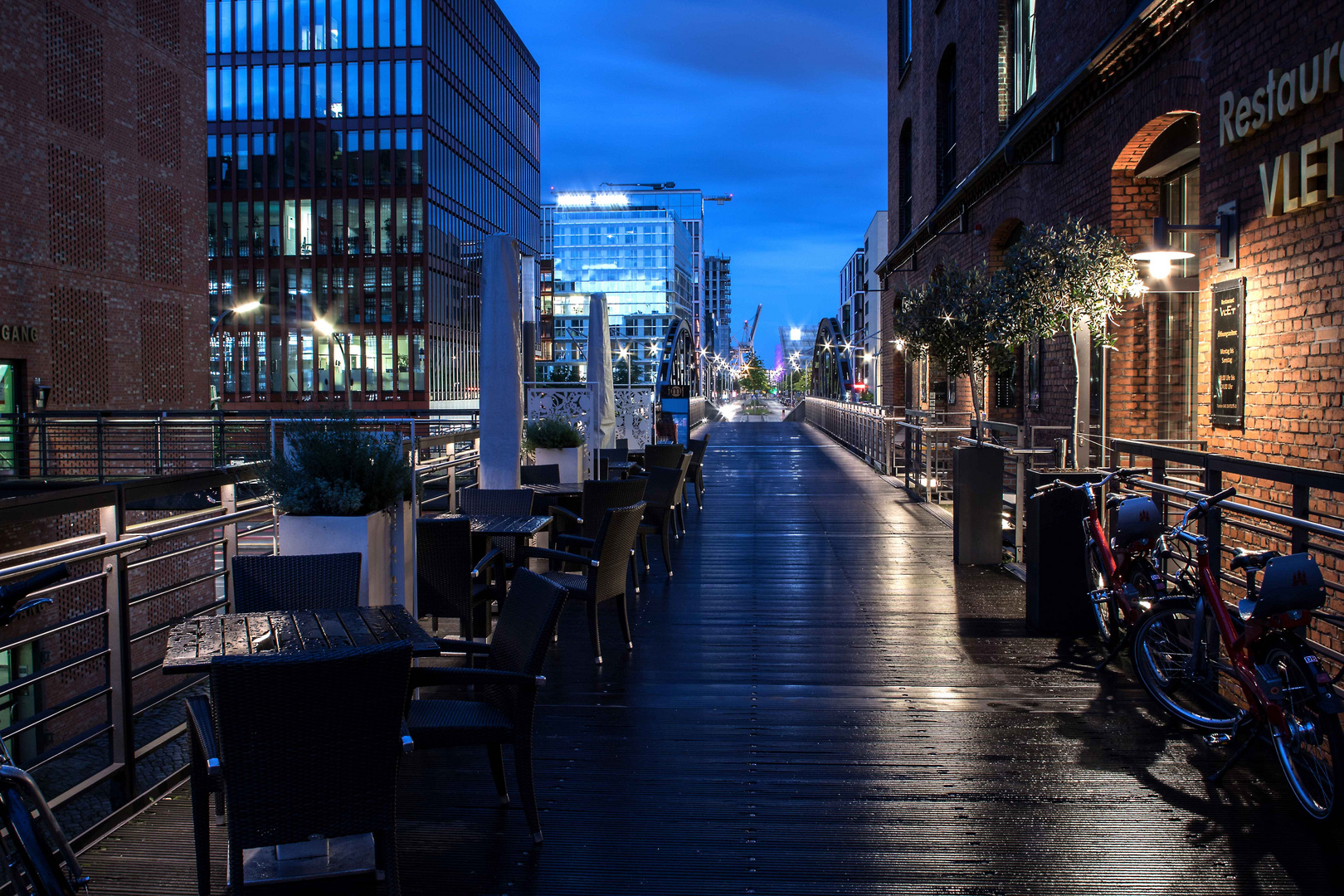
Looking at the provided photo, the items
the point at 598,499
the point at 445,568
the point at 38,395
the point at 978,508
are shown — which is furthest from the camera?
the point at 38,395

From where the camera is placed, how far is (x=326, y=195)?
43.4 meters

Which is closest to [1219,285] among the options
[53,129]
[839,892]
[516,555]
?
[516,555]

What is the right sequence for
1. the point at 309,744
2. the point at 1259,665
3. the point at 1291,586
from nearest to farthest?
the point at 309,744 → the point at 1291,586 → the point at 1259,665

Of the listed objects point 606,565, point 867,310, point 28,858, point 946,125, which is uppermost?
point 867,310

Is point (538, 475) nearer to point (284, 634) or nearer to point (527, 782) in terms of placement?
point (284, 634)

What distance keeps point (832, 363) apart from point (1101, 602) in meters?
60.7

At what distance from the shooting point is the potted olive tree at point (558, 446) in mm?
10234

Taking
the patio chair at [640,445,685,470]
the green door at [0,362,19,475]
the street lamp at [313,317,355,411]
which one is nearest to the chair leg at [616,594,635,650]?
the patio chair at [640,445,685,470]

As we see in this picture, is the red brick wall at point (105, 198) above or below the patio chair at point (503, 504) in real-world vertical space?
above

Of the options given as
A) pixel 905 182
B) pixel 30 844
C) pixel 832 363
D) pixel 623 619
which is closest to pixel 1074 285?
pixel 623 619

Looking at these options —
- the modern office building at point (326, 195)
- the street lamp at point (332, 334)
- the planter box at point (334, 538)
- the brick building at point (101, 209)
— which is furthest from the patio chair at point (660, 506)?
the modern office building at point (326, 195)

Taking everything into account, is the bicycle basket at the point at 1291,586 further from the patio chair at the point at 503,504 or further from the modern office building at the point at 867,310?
the modern office building at the point at 867,310

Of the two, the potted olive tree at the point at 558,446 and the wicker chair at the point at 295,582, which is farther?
the potted olive tree at the point at 558,446

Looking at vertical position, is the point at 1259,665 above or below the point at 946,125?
below
